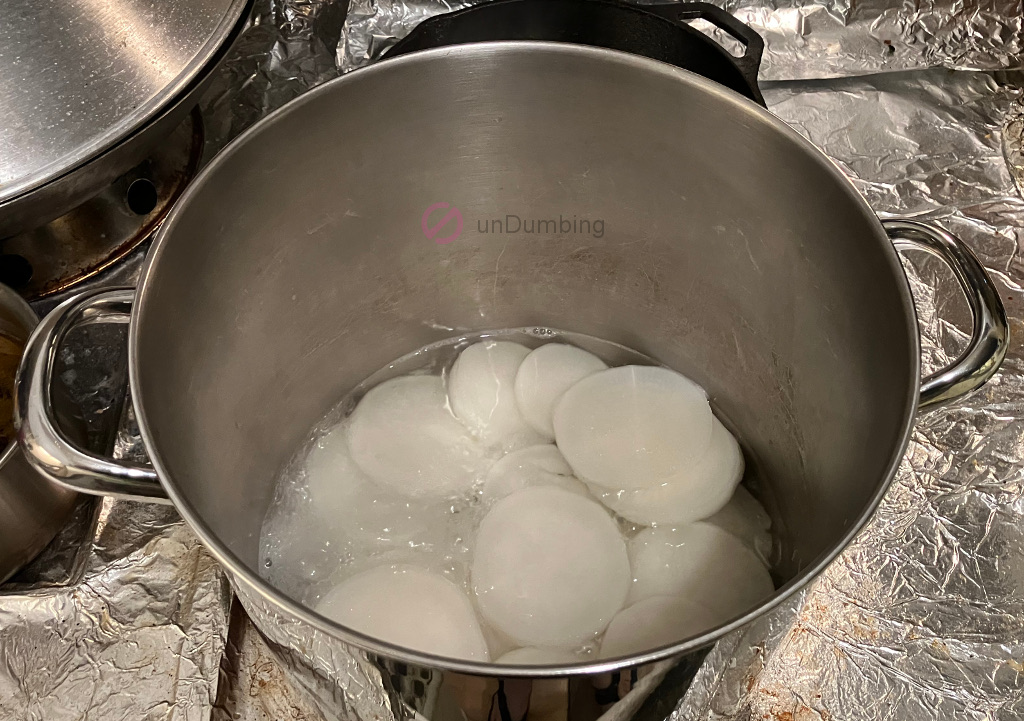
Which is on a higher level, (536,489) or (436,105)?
(436,105)

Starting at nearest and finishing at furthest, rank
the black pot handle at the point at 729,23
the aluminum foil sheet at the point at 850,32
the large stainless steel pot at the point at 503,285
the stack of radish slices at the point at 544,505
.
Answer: the large stainless steel pot at the point at 503,285 < the stack of radish slices at the point at 544,505 < the black pot handle at the point at 729,23 < the aluminum foil sheet at the point at 850,32

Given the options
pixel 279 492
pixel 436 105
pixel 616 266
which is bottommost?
pixel 279 492

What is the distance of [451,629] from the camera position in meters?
0.57

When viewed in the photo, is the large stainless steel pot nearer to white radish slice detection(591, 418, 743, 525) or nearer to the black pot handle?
white radish slice detection(591, 418, 743, 525)

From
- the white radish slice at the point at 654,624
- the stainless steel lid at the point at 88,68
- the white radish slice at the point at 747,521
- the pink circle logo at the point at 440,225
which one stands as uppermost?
the stainless steel lid at the point at 88,68

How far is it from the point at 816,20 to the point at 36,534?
1.04 metres

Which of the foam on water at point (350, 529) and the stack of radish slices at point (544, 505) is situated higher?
the stack of radish slices at point (544, 505)

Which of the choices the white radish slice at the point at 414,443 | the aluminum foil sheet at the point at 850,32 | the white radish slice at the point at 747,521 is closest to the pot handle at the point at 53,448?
the white radish slice at the point at 414,443

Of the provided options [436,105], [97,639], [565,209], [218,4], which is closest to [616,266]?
[565,209]

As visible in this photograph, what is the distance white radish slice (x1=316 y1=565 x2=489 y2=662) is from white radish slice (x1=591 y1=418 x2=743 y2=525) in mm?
171

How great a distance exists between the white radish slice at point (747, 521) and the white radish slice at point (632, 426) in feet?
0.19

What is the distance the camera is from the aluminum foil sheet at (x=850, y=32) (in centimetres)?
96

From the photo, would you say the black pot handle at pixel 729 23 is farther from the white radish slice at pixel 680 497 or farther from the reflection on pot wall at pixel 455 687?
the reflection on pot wall at pixel 455 687

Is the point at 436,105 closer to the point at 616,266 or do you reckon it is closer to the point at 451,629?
the point at 616,266
